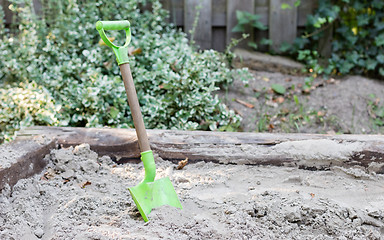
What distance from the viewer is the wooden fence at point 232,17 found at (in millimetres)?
3887

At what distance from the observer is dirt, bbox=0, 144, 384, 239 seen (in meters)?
1.46

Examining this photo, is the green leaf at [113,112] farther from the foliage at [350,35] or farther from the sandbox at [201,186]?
the foliage at [350,35]

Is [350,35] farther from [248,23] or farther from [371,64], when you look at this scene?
[248,23]

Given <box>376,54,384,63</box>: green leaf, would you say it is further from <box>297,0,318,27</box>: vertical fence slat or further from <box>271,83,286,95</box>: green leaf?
<box>271,83,286,95</box>: green leaf

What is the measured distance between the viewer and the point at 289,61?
388cm

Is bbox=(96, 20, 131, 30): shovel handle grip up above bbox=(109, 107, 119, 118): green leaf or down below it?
above

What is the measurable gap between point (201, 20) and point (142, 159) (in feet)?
8.57

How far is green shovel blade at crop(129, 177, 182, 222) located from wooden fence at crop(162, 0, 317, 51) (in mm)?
2570

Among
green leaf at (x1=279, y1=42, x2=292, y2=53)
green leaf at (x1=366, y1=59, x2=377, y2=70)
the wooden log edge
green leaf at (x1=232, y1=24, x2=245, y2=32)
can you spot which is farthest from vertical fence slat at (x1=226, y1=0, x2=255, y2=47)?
the wooden log edge

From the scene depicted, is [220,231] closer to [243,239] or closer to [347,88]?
[243,239]

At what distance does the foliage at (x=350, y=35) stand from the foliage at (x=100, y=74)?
3.26 feet

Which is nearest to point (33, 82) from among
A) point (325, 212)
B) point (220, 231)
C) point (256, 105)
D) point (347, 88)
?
point (256, 105)

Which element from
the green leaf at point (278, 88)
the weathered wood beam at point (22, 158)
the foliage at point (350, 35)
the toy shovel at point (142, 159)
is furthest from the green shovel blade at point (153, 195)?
the foliage at point (350, 35)

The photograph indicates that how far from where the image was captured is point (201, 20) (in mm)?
Answer: 3945
